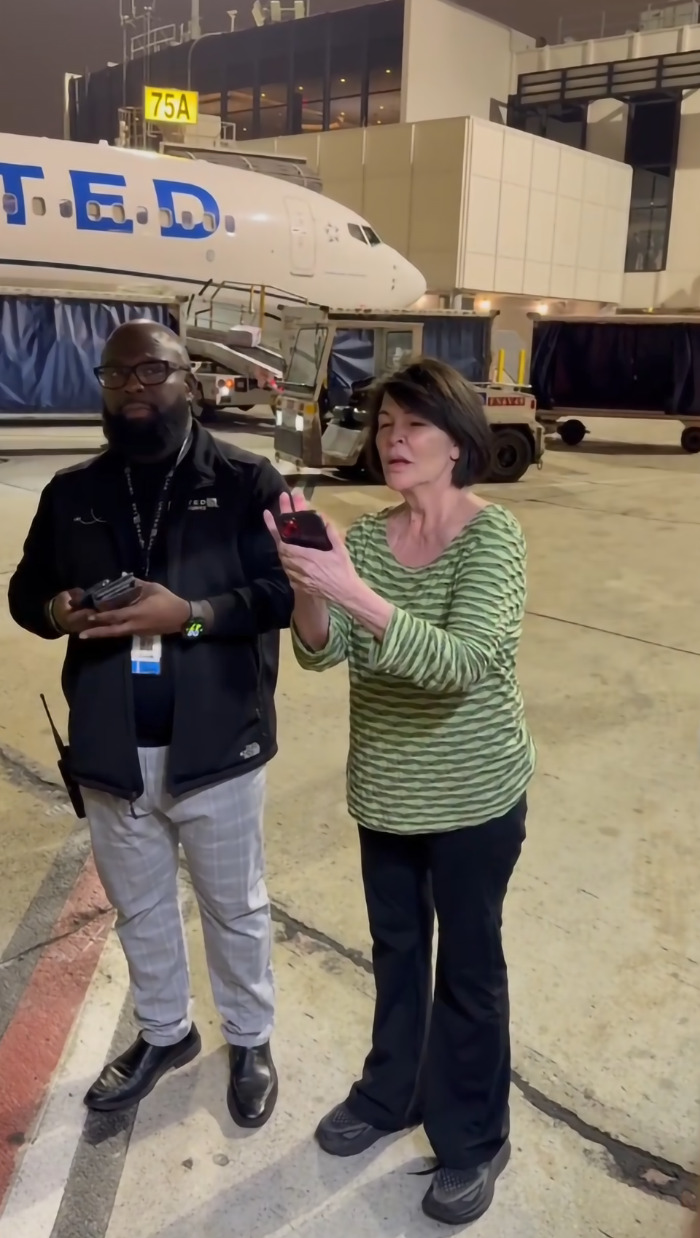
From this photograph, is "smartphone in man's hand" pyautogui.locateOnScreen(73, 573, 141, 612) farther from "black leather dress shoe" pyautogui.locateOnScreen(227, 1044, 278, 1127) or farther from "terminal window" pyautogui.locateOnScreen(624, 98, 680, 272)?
"terminal window" pyautogui.locateOnScreen(624, 98, 680, 272)

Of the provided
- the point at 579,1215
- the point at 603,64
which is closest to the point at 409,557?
the point at 579,1215

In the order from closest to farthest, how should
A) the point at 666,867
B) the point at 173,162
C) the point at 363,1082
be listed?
the point at 363,1082
the point at 666,867
the point at 173,162

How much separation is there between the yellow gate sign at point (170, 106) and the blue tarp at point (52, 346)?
2124 centimetres

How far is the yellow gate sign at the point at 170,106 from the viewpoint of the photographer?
31.5m

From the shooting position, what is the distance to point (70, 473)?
226cm

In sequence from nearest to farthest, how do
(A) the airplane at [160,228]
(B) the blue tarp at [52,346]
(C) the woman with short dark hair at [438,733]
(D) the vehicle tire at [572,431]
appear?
1. (C) the woman with short dark hair at [438,733]
2. (B) the blue tarp at [52,346]
3. (A) the airplane at [160,228]
4. (D) the vehicle tire at [572,431]

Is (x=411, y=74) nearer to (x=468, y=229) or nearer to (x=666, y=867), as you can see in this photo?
(x=468, y=229)

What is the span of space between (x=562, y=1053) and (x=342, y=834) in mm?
1436

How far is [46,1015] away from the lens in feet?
9.70

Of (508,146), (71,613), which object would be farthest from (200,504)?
(508,146)

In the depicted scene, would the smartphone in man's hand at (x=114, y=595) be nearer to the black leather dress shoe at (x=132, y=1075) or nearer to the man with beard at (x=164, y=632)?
the man with beard at (x=164, y=632)

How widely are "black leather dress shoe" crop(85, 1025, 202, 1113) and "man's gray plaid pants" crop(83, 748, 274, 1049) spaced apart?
0.18 feet

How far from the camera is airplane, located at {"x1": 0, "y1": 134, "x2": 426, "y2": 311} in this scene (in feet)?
55.7

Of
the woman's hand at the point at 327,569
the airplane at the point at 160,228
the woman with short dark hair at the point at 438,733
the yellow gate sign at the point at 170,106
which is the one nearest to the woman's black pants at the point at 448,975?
the woman with short dark hair at the point at 438,733
